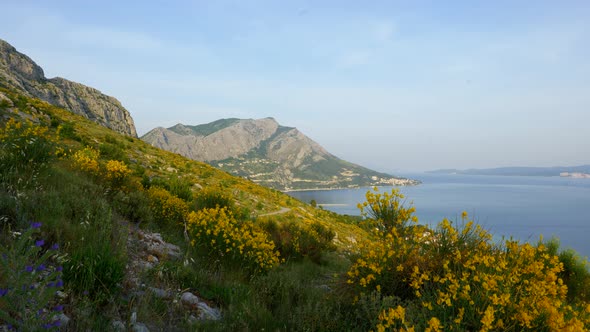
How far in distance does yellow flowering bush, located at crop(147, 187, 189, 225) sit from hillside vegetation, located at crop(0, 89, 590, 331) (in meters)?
0.04

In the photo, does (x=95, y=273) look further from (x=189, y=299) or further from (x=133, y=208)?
(x=133, y=208)

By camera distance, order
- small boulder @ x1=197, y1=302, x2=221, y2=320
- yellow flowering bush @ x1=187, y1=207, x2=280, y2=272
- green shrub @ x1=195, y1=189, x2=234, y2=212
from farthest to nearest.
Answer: green shrub @ x1=195, y1=189, x2=234, y2=212 < yellow flowering bush @ x1=187, y1=207, x2=280, y2=272 < small boulder @ x1=197, y1=302, x2=221, y2=320

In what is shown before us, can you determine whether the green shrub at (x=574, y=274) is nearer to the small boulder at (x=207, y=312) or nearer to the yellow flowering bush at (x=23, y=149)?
the small boulder at (x=207, y=312)

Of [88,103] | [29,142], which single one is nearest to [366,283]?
[29,142]

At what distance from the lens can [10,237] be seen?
3.69 m

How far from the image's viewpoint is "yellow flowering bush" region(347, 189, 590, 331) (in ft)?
11.5

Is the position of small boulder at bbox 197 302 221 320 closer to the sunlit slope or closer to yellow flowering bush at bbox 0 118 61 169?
yellow flowering bush at bbox 0 118 61 169

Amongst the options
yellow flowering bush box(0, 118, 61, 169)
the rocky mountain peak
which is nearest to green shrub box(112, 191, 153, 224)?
yellow flowering bush box(0, 118, 61, 169)

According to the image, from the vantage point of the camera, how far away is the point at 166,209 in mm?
8992

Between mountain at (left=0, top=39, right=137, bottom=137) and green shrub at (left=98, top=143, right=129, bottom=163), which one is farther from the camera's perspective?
mountain at (left=0, top=39, right=137, bottom=137)

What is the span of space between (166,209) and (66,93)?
70212 mm

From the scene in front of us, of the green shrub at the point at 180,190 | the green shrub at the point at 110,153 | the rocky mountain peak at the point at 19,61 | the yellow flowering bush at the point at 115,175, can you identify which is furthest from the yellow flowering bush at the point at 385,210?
the rocky mountain peak at the point at 19,61

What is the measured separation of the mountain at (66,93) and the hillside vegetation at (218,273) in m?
53.4

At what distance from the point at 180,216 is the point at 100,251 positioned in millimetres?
5259
